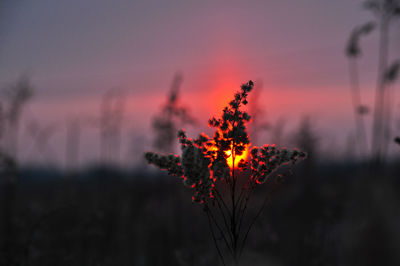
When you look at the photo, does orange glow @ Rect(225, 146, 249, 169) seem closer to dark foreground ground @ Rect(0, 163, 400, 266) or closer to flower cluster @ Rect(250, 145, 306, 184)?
flower cluster @ Rect(250, 145, 306, 184)

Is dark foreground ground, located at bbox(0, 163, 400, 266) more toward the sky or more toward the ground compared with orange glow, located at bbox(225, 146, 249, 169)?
more toward the ground

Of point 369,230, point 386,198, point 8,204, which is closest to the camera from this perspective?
point 369,230

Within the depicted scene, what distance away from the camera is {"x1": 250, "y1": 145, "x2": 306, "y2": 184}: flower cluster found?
315 cm

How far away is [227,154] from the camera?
3205mm

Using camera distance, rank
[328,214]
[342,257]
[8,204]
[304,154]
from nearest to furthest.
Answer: [304,154] → [328,214] → [342,257] → [8,204]

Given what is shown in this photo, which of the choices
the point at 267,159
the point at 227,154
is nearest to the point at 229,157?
the point at 227,154

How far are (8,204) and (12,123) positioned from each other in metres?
2.54

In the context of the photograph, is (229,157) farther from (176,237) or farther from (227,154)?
(176,237)

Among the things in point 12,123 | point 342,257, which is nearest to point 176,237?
point 342,257

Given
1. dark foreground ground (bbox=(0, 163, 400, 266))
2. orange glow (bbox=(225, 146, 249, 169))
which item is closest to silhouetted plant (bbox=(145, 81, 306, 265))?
orange glow (bbox=(225, 146, 249, 169))

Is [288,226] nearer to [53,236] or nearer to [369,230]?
[369,230]

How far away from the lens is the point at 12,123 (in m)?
10.1

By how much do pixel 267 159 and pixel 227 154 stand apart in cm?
40

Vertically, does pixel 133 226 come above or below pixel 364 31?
below
